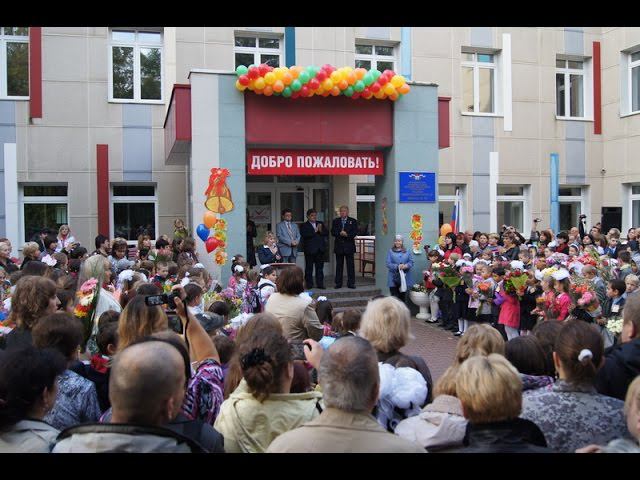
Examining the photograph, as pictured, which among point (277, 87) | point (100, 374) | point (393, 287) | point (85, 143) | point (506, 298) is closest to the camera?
point (100, 374)

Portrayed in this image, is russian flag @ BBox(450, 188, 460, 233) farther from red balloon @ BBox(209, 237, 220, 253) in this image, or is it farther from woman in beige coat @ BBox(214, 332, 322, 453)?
woman in beige coat @ BBox(214, 332, 322, 453)

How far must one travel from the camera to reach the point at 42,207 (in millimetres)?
15484

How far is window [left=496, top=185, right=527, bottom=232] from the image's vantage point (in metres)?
18.7

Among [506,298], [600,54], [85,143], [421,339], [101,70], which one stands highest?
[600,54]

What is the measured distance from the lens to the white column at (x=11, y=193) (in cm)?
1452

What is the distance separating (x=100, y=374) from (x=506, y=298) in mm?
7267

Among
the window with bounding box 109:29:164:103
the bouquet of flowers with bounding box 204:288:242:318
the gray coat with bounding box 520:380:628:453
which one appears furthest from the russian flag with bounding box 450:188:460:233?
the gray coat with bounding box 520:380:628:453

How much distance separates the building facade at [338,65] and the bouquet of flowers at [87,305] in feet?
25.4

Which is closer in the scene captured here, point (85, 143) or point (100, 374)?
→ point (100, 374)

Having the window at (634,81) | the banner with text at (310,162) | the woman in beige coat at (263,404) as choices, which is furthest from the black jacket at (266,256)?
the window at (634,81)

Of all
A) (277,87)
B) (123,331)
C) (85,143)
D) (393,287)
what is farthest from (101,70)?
(123,331)

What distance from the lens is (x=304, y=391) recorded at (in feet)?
10.8

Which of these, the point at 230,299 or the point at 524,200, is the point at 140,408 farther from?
the point at 524,200
